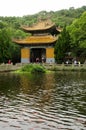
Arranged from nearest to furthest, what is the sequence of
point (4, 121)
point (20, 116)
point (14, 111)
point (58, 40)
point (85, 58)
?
1. point (4, 121)
2. point (20, 116)
3. point (14, 111)
4. point (58, 40)
5. point (85, 58)

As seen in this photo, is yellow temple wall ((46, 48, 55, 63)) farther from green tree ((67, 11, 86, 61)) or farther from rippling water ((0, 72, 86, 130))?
rippling water ((0, 72, 86, 130))

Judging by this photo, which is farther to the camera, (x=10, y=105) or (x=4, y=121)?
(x=10, y=105)

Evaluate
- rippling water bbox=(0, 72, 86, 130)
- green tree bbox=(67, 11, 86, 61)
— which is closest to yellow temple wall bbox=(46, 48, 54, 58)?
green tree bbox=(67, 11, 86, 61)

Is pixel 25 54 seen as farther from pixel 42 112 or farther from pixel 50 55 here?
pixel 42 112

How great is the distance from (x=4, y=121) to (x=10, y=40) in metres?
52.8

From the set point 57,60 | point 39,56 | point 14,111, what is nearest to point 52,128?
point 14,111

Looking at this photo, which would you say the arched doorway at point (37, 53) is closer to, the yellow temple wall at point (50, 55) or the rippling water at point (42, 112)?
the yellow temple wall at point (50, 55)

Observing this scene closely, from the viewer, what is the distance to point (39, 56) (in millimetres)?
70188

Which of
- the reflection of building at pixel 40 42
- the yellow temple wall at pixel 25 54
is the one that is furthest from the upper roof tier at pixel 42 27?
the yellow temple wall at pixel 25 54

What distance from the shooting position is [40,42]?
64.1 metres

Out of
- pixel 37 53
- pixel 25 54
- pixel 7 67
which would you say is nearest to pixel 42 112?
pixel 7 67

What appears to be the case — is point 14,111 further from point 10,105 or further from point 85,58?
point 85,58

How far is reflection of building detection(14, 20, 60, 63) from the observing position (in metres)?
64.3

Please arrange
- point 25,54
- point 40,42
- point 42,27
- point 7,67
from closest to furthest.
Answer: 1. point 7,67
2. point 40,42
3. point 25,54
4. point 42,27
